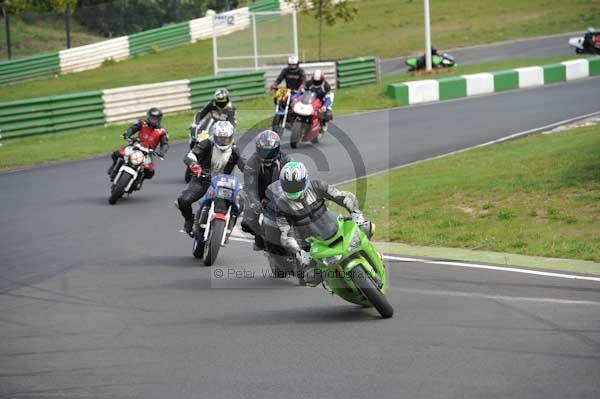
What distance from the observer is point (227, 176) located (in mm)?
11945

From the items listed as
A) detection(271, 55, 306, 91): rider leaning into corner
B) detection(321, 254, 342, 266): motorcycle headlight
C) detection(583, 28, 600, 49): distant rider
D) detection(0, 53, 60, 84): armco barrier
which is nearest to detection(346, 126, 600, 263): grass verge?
detection(321, 254, 342, 266): motorcycle headlight

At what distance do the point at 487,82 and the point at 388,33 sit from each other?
71.1 ft

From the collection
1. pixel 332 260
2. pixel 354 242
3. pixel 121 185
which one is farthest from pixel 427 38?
pixel 332 260

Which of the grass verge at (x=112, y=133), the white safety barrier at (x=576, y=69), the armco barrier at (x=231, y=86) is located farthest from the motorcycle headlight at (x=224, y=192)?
the white safety barrier at (x=576, y=69)

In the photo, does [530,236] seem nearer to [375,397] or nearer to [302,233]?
[302,233]

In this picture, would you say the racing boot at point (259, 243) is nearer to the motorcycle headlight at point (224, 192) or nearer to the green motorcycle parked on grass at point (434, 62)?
the motorcycle headlight at point (224, 192)

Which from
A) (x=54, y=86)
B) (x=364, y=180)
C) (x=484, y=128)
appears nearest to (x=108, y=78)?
(x=54, y=86)

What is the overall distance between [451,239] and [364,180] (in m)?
5.00

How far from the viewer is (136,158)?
54.4 ft

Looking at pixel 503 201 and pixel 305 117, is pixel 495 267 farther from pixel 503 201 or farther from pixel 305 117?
pixel 305 117

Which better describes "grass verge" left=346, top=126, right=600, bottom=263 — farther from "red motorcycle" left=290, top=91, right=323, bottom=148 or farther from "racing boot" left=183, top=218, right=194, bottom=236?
"red motorcycle" left=290, top=91, right=323, bottom=148

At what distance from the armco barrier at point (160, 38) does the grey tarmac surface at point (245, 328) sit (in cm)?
3131

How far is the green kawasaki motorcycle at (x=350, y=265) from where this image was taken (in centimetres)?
857

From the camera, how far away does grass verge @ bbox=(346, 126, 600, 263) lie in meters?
12.6
